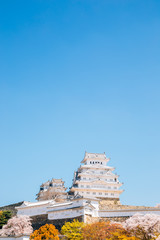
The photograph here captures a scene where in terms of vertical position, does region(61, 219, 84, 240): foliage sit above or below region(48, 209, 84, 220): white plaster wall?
below

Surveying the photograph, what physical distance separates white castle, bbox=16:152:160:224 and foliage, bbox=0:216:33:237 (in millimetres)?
1946

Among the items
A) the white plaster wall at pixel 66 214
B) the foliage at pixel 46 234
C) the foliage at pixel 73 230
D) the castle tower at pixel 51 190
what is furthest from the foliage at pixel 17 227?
the castle tower at pixel 51 190

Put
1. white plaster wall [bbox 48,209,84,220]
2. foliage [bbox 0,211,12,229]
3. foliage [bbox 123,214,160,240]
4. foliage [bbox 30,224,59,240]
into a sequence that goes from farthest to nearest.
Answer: foliage [bbox 0,211,12,229]
white plaster wall [bbox 48,209,84,220]
foliage [bbox 30,224,59,240]
foliage [bbox 123,214,160,240]

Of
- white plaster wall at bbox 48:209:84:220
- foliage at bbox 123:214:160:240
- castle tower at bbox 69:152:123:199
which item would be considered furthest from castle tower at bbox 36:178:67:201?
foliage at bbox 123:214:160:240

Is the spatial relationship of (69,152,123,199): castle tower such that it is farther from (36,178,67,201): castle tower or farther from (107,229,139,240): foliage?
(107,229,139,240): foliage

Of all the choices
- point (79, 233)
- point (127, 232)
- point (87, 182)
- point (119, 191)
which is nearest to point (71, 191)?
point (87, 182)

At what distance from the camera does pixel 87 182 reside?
175 feet

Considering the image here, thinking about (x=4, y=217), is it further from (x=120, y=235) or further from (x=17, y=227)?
(x=120, y=235)

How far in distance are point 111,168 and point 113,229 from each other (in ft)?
91.5

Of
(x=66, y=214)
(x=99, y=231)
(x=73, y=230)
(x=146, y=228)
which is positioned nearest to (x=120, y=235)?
(x=146, y=228)

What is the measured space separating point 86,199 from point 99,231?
8.34 metres

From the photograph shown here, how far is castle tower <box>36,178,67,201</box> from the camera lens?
187 ft

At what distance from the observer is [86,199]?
3725cm

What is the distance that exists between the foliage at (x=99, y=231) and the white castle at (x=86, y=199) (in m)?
5.03
